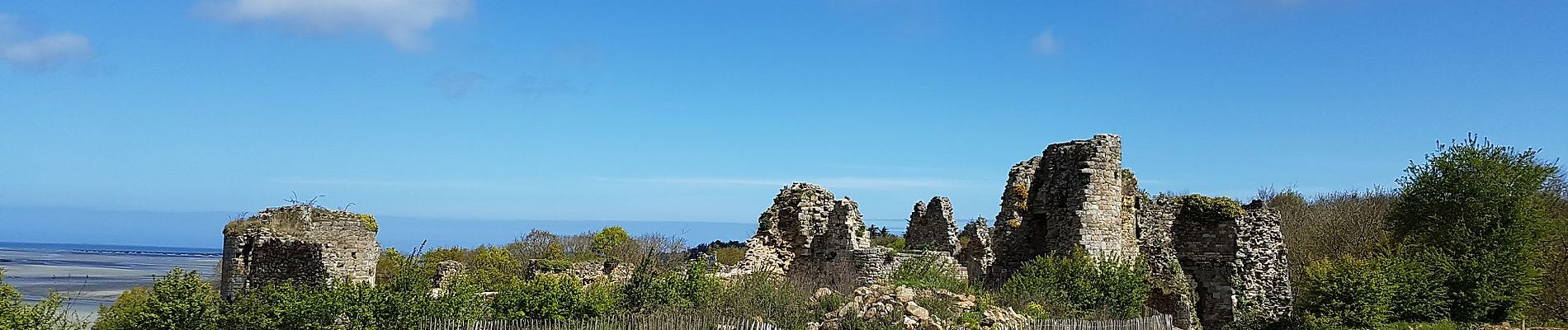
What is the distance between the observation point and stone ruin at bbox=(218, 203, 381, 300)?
55.9 feet

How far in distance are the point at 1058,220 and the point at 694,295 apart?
8434 millimetres

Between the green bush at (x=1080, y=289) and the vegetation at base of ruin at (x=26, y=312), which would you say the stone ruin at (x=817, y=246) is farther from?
the vegetation at base of ruin at (x=26, y=312)

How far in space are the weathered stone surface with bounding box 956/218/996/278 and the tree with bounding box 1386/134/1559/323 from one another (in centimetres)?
881

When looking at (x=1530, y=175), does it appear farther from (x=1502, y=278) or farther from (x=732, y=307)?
(x=732, y=307)

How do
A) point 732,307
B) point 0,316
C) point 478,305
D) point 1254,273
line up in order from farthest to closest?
point 1254,273
point 732,307
point 478,305
point 0,316

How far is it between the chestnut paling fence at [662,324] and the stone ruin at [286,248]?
139 inches

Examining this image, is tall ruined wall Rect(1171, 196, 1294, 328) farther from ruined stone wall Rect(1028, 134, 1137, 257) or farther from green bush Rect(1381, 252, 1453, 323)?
green bush Rect(1381, 252, 1453, 323)

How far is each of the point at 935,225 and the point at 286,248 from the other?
13804 mm

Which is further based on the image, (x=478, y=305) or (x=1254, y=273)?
(x=1254, y=273)

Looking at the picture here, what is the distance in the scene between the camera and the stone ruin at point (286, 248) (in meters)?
17.0

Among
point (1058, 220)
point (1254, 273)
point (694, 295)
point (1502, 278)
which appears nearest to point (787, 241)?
point (1058, 220)

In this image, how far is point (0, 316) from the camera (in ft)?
37.4

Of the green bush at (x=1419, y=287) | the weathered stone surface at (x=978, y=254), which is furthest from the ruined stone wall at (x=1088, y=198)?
the green bush at (x=1419, y=287)

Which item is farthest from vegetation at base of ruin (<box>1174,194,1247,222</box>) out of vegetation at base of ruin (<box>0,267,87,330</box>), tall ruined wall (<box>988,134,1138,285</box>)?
vegetation at base of ruin (<box>0,267,87,330</box>)
